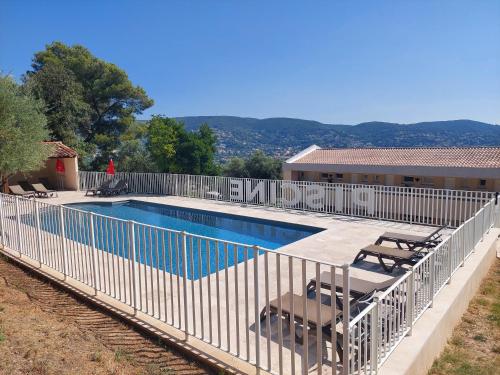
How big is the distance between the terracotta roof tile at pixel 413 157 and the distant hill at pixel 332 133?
34.1m

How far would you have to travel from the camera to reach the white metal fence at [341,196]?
11312 mm

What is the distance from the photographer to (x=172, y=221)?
48.5 feet

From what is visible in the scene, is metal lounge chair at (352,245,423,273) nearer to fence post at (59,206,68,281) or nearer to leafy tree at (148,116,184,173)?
fence post at (59,206,68,281)

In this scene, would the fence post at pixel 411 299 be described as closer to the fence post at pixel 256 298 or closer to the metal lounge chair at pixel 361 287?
the metal lounge chair at pixel 361 287

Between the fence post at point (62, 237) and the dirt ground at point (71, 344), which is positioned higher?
the fence post at point (62, 237)

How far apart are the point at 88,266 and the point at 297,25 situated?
22336 millimetres

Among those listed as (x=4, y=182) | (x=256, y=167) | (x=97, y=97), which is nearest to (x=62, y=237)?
(x=4, y=182)

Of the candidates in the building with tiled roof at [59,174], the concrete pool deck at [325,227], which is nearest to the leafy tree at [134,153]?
the building with tiled roof at [59,174]

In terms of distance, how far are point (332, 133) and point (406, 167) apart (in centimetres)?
5312

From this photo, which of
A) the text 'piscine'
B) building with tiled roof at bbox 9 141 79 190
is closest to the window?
the text 'piscine'

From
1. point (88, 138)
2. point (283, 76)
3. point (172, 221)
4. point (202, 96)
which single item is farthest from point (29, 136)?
point (202, 96)

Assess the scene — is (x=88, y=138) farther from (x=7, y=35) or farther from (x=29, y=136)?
(x=29, y=136)

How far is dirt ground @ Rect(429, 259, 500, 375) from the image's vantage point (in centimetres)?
401

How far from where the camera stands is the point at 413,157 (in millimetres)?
21641
